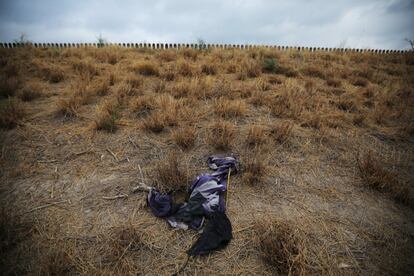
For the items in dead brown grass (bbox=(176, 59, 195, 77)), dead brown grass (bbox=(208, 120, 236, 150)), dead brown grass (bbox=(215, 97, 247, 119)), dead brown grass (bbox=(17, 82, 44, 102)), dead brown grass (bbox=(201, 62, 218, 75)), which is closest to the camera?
dead brown grass (bbox=(208, 120, 236, 150))

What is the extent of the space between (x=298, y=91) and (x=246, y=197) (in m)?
3.08

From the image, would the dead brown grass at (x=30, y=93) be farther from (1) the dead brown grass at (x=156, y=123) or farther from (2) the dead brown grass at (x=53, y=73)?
(1) the dead brown grass at (x=156, y=123)

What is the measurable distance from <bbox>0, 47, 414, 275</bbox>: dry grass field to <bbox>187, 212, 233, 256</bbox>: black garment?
0.22 ft

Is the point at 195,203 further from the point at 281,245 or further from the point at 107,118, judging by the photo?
the point at 107,118

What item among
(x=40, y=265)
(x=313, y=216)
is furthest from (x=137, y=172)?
(x=313, y=216)

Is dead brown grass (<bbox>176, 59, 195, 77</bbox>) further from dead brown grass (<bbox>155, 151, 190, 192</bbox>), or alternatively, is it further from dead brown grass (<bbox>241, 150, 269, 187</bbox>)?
dead brown grass (<bbox>155, 151, 190, 192</bbox>)

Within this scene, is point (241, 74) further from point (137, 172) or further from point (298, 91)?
point (137, 172)

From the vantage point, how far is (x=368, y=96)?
4.94m

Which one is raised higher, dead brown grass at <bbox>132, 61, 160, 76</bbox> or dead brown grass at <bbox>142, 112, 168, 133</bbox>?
dead brown grass at <bbox>132, 61, 160, 76</bbox>

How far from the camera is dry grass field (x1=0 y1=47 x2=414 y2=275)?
1.92 metres

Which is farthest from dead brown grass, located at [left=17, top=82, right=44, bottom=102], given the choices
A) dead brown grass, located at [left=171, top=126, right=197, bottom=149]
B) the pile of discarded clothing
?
the pile of discarded clothing

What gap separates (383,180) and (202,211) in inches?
80.6

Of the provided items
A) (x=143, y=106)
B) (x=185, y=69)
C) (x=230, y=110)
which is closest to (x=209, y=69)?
(x=185, y=69)

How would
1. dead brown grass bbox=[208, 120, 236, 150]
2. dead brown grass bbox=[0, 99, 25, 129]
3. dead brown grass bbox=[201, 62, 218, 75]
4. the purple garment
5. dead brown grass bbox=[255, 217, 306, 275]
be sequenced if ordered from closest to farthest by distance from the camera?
dead brown grass bbox=[255, 217, 306, 275] < the purple garment < dead brown grass bbox=[208, 120, 236, 150] < dead brown grass bbox=[0, 99, 25, 129] < dead brown grass bbox=[201, 62, 218, 75]
